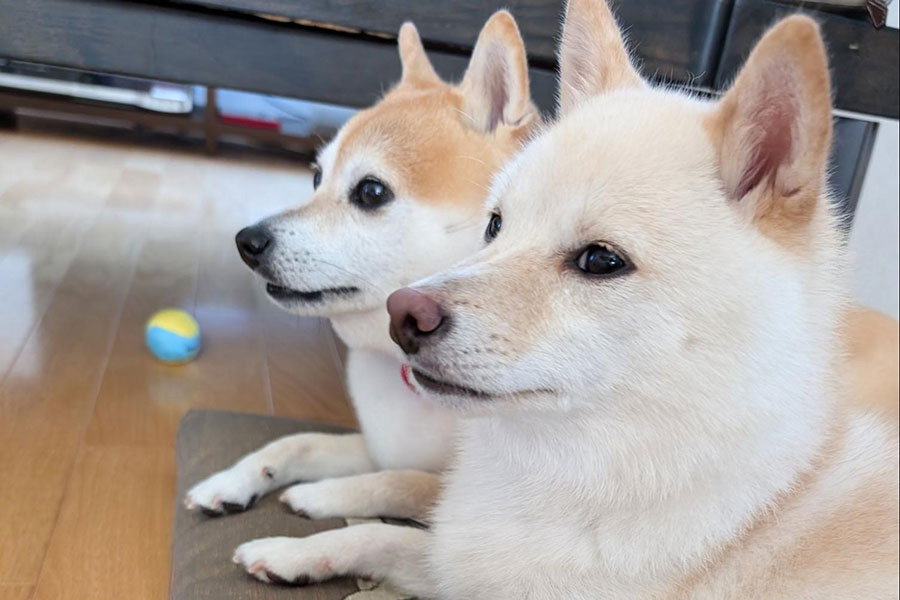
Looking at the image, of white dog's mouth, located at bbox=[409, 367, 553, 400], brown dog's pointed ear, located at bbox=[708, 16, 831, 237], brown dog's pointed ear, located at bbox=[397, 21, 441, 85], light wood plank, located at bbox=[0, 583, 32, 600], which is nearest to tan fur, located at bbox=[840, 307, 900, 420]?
brown dog's pointed ear, located at bbox=[708, 16, 831, 237]

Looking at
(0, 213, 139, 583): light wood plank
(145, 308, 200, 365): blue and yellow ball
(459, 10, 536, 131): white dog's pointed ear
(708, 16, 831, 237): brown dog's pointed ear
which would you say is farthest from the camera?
(145, 308, 200, 365): blue and yellow ball

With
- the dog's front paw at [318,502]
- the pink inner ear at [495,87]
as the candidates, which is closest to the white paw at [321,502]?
the dog's front paw at [318,502]

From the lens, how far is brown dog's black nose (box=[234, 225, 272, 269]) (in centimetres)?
125

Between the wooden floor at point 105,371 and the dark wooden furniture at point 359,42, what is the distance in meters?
0.42

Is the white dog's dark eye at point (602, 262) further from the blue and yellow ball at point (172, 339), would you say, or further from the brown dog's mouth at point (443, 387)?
the blue and yellow ball at point (172, 339)

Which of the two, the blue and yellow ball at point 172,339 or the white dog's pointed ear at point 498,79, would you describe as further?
the blue and yellow ball at point 172,339

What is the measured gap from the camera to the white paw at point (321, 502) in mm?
1142

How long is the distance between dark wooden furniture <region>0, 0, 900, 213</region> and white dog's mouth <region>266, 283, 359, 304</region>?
0.51 metres

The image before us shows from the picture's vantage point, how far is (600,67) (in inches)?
38.0

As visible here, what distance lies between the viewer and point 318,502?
45.0 inches

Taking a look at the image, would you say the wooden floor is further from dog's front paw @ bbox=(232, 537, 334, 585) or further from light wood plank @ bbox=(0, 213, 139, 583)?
dog's front paw @ bbox=(232, 537, 334, 585)

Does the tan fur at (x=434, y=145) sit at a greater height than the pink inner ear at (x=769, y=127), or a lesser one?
lesser

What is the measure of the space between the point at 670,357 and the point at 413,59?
92cm

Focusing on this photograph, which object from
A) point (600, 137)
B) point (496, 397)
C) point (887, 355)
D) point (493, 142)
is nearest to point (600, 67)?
point (600, 137)
